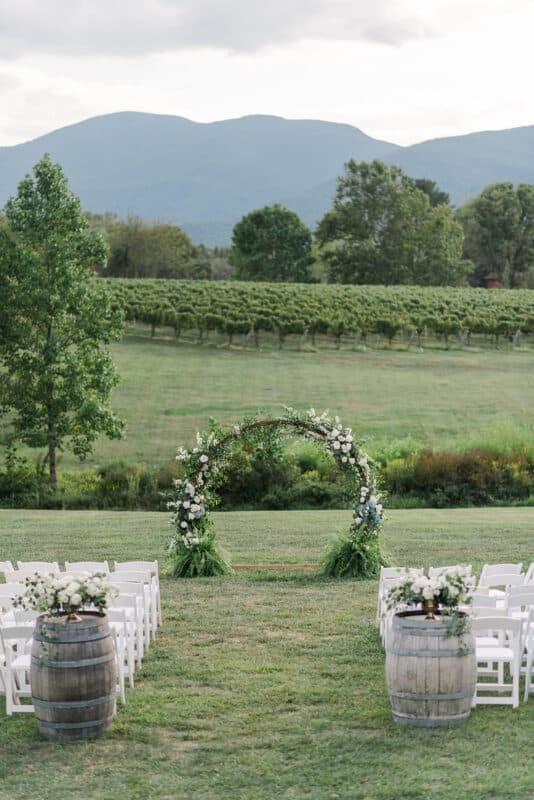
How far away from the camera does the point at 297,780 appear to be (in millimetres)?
7836

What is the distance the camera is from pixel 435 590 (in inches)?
356

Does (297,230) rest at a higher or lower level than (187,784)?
higher

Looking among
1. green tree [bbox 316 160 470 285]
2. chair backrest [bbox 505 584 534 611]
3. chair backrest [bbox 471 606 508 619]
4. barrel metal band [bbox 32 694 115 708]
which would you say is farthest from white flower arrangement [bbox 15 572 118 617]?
green tree [bbox 316 160 470 285]

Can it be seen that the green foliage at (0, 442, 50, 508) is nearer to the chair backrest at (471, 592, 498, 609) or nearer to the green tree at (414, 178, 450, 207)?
the chair backrest at (471, 592, 498, 609)

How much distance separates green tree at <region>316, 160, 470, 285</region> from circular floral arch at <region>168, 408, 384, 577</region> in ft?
295

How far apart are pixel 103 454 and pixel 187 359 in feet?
57.4

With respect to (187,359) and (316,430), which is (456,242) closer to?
(187,359)

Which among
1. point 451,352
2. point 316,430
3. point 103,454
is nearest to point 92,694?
point 316,430

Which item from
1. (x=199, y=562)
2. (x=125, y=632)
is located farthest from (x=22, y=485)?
(x=125, y=632)

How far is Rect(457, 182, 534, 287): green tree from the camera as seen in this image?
111875 mm

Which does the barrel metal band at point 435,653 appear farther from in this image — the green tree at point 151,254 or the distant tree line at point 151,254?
the green tree at point 151,254

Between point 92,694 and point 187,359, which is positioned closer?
point 92,694

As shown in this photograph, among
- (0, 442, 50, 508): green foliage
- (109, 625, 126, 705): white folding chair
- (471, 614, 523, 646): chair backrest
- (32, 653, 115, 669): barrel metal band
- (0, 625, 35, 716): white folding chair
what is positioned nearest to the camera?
(32, 653, 115, 669): barrel metal band

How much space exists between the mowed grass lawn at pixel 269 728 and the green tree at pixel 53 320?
1791 cm
